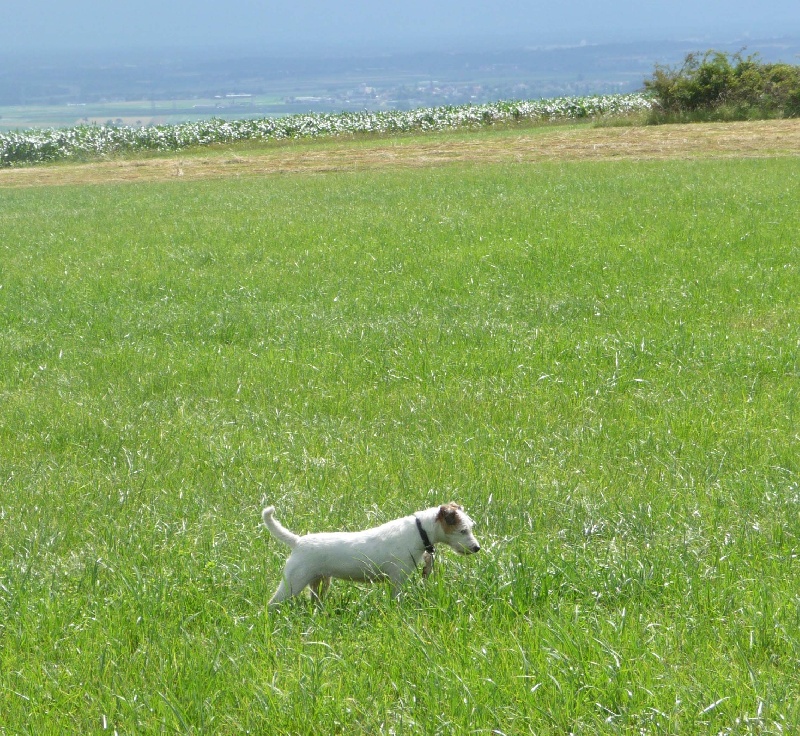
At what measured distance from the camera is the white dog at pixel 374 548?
14.4 ft

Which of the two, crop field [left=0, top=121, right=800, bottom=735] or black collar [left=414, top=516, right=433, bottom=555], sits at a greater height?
black collar [left=414, top=516, right=433, bottom=555]

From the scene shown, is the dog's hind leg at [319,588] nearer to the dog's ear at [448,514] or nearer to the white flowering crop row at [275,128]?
the dog's ear at [448,514]

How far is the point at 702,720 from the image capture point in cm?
343

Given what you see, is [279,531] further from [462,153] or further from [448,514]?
[462,153]

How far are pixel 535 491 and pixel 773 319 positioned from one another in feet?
20.5

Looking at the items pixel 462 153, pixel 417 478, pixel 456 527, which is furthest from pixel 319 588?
pixel 462 153

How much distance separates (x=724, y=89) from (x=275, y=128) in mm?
28150

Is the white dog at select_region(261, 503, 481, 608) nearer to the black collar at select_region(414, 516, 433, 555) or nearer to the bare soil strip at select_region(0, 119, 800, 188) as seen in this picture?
the black collar at select_region(414, 516, 433, 555)

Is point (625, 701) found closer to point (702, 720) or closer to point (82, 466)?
point (702, 720)

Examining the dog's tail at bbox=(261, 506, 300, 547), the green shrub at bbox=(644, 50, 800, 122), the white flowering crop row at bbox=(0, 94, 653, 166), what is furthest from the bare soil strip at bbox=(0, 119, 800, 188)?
the dog's tail at bbox=(261, 506, 300, 547)

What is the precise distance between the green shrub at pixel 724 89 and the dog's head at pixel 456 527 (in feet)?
170

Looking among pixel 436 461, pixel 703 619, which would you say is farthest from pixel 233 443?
pixel 703 619

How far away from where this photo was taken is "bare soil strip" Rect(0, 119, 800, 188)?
38.2 metres

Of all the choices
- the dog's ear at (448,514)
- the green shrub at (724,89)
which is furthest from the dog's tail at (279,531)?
the green shrub at (724,89)
